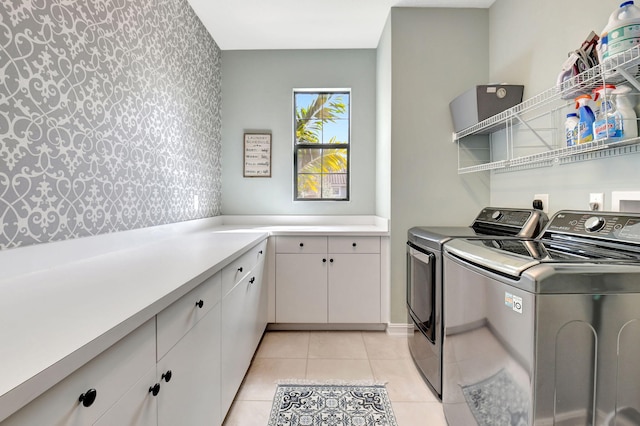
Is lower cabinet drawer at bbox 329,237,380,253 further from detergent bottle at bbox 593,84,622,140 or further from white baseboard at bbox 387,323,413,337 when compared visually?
detergent bottle at bbox 593,84,622,140

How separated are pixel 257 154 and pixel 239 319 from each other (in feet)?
6.03

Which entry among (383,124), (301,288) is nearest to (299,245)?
(301,288)

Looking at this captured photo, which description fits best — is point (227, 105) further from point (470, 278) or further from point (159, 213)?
point (470, 278)

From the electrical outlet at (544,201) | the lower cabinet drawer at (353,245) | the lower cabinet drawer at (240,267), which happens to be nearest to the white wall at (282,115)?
the lower cabinet drawer at (353,245)

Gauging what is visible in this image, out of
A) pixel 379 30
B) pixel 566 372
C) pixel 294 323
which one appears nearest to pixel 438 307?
pixel 566 372

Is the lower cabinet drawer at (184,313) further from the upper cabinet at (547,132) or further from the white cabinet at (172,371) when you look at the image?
the upper cabinet at (547,132)

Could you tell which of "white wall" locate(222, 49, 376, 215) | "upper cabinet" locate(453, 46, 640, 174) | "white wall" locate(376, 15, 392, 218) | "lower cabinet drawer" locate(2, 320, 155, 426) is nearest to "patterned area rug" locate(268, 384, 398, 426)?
"lower cabinet drawer" locate(2, 320, 155, 426)

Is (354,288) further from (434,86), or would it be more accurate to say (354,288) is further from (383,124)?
(434,86)

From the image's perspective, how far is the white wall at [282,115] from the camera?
302 centimetres

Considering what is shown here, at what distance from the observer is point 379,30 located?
267 cm

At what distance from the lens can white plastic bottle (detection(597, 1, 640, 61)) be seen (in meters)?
1.01

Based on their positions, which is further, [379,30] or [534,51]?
[379,30]

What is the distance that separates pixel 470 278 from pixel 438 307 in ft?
1.55

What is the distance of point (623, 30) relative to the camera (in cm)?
103
